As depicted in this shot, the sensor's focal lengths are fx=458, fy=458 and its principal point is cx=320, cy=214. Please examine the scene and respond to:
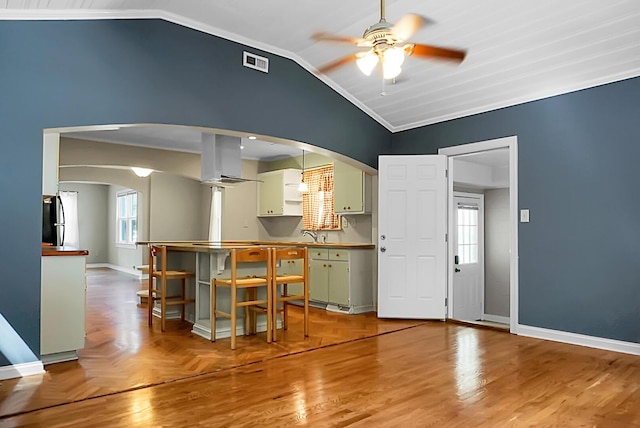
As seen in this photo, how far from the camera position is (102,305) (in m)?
6.40

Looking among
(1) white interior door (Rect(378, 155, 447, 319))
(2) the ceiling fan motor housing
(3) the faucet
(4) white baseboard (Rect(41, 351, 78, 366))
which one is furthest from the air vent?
(3) the faucet

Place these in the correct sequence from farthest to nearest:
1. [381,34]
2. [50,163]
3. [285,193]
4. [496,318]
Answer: [285,193] → [496,318] → [50,163] → [381,34]

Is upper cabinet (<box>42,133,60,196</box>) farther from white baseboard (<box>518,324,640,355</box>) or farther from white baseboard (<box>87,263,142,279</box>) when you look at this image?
white baseboard (<box>87,263,142,279</box>)

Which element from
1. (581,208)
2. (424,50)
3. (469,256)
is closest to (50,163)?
(424,50)

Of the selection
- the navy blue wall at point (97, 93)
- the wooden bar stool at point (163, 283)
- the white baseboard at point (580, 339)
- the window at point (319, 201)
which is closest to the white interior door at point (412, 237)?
the white baseboard at point (580, 339)

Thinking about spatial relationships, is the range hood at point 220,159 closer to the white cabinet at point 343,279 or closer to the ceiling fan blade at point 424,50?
the white cabinet at point 343,279

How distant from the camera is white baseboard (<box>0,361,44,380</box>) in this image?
3.26m

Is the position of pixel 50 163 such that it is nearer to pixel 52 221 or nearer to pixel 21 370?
pixel 52 221

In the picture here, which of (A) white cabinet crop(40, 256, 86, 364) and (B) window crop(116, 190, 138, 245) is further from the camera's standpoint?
(B) window crop(116, 190, 138, 245)

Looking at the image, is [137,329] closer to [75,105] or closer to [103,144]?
[75,105]

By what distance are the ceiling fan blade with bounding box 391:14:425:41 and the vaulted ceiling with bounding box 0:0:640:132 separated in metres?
0.07

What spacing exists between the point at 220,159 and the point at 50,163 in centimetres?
206

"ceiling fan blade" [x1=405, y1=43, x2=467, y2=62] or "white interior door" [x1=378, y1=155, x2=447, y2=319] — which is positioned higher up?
"ceiling fan blade" [x1=405, y1=43, x2=467, y2=62]

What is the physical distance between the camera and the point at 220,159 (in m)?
5.58
